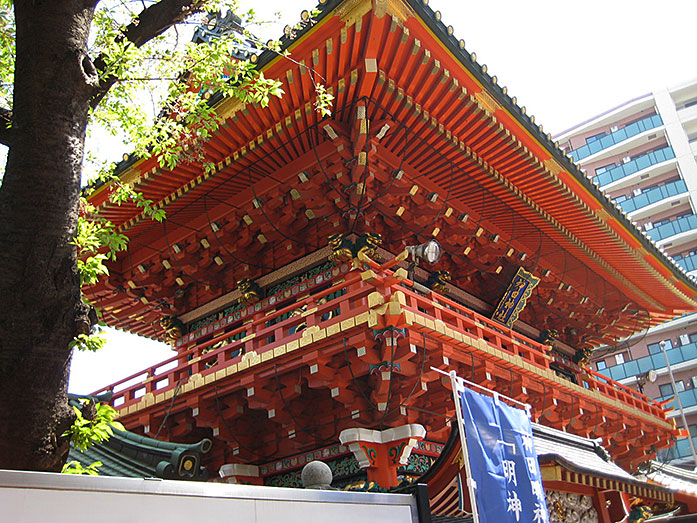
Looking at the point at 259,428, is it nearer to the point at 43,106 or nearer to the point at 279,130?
the point at 279,130

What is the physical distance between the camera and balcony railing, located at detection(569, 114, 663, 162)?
42.2m

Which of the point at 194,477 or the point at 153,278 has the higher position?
the point at 153,278

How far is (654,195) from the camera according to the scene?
133 ft

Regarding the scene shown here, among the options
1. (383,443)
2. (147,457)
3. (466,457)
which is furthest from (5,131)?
(383,443)

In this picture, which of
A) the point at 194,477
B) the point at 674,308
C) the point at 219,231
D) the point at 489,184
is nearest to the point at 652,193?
the point at 674,308

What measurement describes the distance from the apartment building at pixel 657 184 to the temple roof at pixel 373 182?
24.0 meters

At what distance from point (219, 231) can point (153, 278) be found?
2.28m

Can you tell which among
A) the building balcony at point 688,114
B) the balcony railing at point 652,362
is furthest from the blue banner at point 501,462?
the building balcony at point 688,114

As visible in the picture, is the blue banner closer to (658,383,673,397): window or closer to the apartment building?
the apartment building

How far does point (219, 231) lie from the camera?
37.8 feet

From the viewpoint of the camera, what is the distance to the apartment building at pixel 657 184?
116 ft

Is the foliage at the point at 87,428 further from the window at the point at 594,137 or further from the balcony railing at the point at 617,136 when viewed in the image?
the window at the point at 594,137

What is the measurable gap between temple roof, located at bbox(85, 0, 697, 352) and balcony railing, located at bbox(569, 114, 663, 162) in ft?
103

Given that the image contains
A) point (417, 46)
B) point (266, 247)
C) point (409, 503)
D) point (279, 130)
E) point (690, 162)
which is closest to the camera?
point (409, 503)
